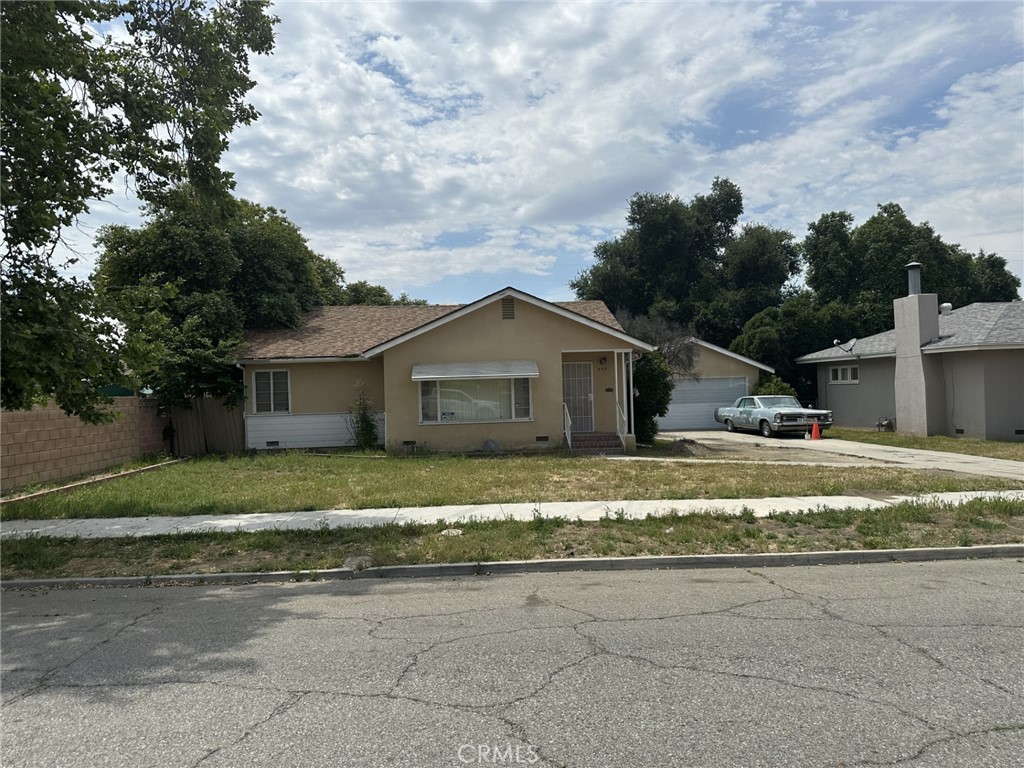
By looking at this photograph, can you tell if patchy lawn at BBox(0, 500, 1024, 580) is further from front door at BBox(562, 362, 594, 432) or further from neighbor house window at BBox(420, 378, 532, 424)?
front door at BBox(562, 362, 594, 432)

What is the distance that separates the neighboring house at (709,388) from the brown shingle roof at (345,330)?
280 inches

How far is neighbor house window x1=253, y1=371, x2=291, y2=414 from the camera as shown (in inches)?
841

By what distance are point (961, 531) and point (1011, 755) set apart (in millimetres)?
6306

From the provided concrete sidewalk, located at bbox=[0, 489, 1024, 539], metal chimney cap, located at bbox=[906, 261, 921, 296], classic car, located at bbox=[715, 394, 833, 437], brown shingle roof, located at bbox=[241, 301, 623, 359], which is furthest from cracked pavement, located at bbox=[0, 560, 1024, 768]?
metal chimney cap, located at bbox=[906, 261, 921, 296]

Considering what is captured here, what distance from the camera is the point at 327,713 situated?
3.98 m

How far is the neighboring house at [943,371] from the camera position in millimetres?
21547

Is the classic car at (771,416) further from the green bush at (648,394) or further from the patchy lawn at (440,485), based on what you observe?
the patchy lawn at (440,485)

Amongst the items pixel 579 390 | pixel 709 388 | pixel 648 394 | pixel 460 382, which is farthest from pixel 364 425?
pixel 709 388

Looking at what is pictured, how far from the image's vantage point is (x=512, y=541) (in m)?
8.46

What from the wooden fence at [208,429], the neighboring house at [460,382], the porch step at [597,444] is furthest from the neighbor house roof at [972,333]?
the wooden fence at [208,429]

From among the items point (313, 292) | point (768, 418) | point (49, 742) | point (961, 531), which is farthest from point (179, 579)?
point (768, 418)

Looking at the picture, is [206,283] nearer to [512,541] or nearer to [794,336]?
[512,541]

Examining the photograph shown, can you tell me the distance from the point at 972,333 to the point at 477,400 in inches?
636

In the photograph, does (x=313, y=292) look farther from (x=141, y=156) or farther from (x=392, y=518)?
(x=392, y=518)
